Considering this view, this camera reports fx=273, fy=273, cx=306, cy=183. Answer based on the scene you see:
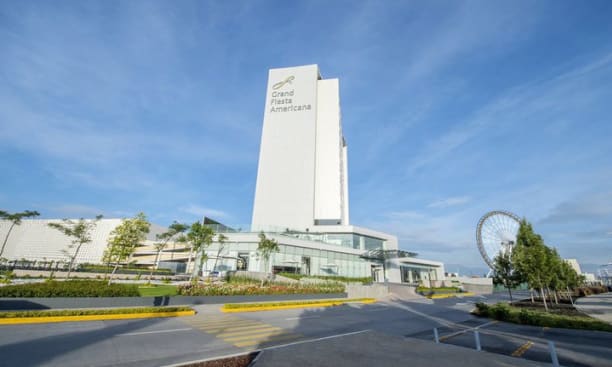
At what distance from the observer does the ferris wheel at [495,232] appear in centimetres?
5100

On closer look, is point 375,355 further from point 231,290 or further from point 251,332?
point 231,290

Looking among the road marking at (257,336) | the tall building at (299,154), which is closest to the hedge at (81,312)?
the road marking at (257,336)

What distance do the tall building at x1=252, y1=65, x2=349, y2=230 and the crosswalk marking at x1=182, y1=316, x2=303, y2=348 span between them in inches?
1863

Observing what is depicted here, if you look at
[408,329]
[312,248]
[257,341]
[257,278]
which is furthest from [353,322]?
[312,248]

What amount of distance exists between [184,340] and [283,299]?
16827 millimetres

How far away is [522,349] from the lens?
35.3 ft

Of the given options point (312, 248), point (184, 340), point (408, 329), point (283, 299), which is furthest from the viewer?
point (312, 248)

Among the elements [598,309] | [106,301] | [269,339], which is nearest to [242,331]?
[269,339]

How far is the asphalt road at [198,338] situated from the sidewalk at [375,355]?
6.64ft

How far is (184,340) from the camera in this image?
11.0 meters

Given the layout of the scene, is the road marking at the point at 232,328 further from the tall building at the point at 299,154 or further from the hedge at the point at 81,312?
the tall building at the point at 299,154

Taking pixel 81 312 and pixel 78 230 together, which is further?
pixel 78 230

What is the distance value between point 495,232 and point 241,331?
5522 centimetres

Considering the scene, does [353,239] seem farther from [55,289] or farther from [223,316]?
[55,289]
